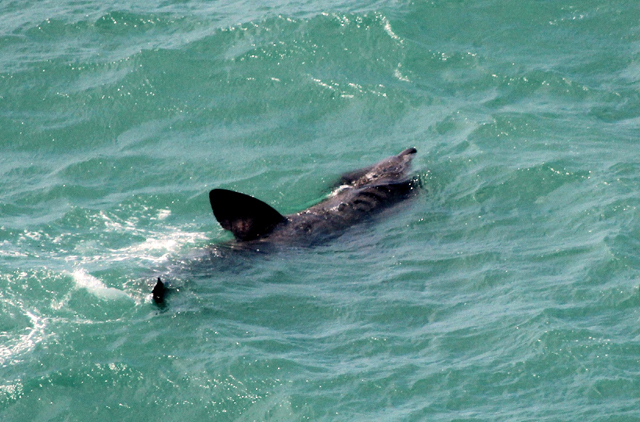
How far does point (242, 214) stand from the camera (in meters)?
12.4

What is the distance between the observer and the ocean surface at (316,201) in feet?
30.1

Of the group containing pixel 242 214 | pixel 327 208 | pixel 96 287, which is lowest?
pixel 327 208

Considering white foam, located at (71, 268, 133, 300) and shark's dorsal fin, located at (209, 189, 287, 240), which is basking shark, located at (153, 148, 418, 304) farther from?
white foam, located at (71, 268, 133, 300)

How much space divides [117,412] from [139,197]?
529 cm

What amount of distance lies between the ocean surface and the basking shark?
0.28 m

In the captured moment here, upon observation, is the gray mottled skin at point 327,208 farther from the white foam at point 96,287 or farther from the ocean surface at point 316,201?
the white foam at point 96,287

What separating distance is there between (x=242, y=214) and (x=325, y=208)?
5.08ft

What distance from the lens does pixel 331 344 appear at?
9.95 m

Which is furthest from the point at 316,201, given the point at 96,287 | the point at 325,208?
the point at 96,287

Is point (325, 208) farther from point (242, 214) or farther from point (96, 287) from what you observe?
point (96, 287)

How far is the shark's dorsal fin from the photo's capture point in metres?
12.2

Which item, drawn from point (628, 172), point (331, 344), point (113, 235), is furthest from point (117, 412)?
point (628, 172)

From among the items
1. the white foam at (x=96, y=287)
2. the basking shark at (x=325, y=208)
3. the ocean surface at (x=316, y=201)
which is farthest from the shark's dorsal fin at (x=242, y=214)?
the white foam at (x=96, y=287)

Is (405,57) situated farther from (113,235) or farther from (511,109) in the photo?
(113,235)
